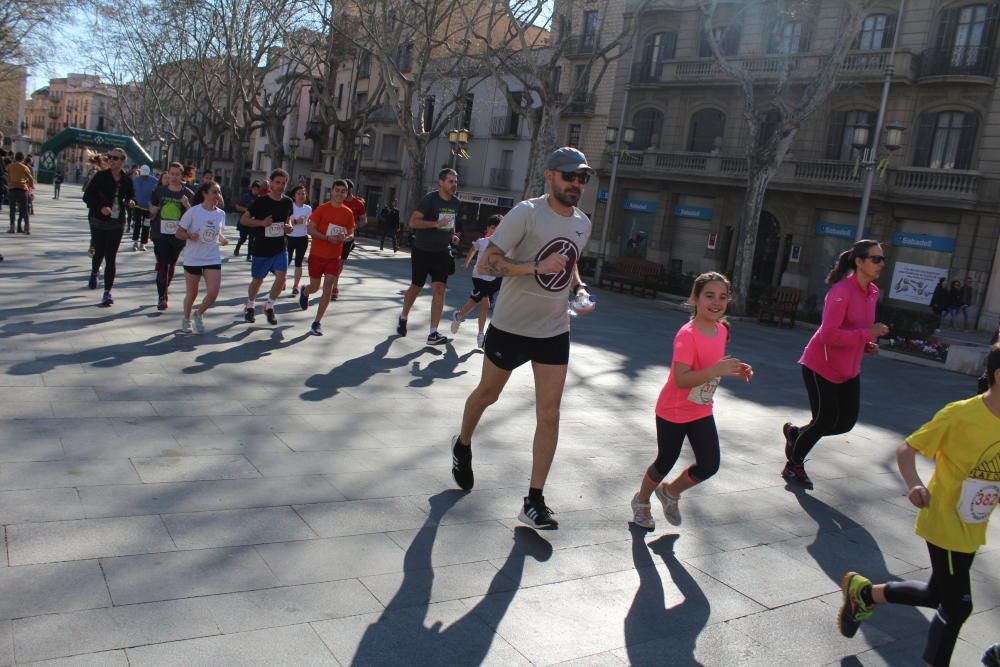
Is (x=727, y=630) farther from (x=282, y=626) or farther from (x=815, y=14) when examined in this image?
(x=815, y=14)

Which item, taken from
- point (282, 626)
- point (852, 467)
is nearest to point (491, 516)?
point (282, 626)

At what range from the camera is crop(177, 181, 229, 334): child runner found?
884cm

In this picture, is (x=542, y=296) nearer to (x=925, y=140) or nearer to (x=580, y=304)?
(x=580, y=304)

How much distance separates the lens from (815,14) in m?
30.6

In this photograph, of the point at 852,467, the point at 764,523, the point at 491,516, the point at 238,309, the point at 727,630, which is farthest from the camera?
the point at 238,309

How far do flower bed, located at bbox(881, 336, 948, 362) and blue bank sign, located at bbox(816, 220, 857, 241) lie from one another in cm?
1241

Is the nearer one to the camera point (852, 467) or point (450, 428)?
point (450, 428)

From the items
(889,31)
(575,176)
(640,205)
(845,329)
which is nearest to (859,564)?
(845,329)

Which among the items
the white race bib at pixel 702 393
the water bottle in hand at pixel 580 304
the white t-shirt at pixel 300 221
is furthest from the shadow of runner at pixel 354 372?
the white t-shirt at pixel 300 221

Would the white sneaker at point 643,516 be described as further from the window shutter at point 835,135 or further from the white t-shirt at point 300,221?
the window shutter at point 835,135

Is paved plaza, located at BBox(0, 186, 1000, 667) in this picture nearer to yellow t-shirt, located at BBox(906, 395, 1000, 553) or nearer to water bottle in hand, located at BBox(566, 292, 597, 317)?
yellow t-shirt, located at BBox(906, 395, 1000, 553)

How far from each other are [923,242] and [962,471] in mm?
27860

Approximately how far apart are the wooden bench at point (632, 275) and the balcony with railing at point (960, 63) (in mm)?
11267

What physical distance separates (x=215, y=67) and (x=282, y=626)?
163 ft
